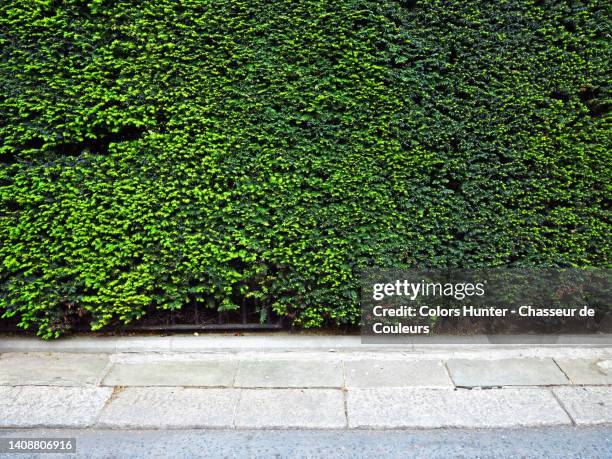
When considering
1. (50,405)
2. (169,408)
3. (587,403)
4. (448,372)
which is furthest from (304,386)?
(587,403)

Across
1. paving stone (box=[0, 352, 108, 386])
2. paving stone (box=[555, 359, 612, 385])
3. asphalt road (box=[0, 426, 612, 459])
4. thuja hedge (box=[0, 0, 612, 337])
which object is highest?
thuja hedge (box=[0, 0, 612, 337])

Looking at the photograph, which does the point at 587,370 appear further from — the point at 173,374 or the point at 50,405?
the point at 50,405

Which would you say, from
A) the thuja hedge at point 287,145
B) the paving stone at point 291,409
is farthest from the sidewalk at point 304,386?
the thuja hedge at point 287,145

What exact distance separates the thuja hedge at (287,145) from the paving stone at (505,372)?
0.91m

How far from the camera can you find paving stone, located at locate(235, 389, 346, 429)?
10.9ft

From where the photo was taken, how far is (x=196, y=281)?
4352mm

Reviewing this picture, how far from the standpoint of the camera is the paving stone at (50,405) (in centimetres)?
336

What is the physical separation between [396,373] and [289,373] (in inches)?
37.6

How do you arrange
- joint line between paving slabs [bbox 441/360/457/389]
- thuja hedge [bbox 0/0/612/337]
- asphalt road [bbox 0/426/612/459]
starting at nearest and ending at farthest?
asphalt road [bbox 0/426/612/459], joint line between paving slabs [bbox 441/360/457/389], thuja hedge [bbox 0/0/612/337]

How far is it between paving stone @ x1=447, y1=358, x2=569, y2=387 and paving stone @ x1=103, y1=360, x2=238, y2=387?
6.65ft

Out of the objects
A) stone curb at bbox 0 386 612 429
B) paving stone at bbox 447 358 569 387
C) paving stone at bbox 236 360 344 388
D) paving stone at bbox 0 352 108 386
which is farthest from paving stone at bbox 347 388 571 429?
paving stone at bbox 0 352 108 386

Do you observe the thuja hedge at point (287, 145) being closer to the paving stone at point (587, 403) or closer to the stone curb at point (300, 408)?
the stone curb at point (300, 408)

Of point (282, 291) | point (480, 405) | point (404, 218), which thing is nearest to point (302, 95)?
point (404, 218)

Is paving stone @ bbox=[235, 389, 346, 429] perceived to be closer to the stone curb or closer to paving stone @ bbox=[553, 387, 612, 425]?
the stone curb
